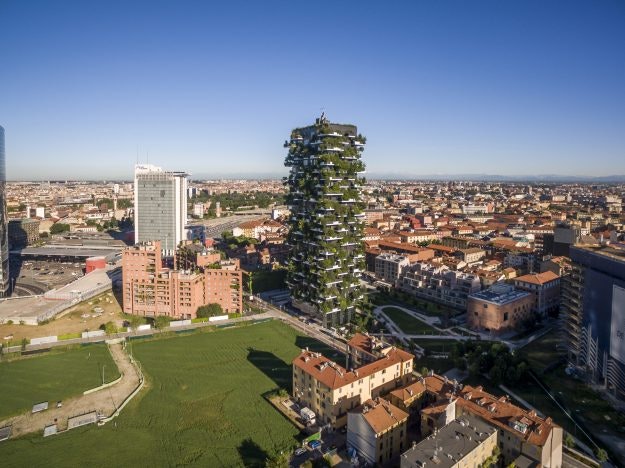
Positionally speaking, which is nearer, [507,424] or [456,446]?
[456,446]

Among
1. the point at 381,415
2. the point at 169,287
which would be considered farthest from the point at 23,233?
the point at 381,415

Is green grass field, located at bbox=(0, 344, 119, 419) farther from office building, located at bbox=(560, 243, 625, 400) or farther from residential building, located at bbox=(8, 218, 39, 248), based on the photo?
residential building, located at bbox=(8, 218, 39, 248)

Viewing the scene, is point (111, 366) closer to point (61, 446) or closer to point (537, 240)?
point (61, 446)

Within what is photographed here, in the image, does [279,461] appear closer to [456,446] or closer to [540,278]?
[456,446]

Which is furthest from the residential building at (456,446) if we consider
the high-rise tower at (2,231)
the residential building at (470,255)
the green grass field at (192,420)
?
the high-rise tower at (2,231)

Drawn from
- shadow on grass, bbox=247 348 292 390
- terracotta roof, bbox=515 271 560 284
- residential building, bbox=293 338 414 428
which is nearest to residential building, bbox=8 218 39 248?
shadow on grass, bbox=247 348 292 390

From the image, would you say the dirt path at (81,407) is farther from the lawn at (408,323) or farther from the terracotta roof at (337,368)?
the lawn at (408,323)
